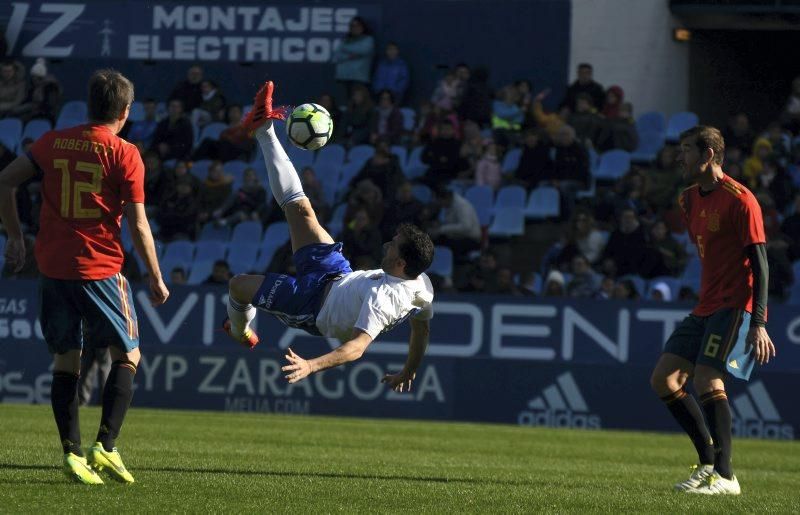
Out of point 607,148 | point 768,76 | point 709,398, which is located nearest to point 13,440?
point 709,398

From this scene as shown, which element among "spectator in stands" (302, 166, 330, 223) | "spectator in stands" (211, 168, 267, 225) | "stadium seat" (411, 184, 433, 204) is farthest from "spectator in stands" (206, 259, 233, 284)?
"stadium seat" (411, 184, 433, 204)

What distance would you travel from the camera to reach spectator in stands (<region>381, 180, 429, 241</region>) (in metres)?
19.5

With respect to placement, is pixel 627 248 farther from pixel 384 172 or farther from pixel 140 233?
pixel 140 233

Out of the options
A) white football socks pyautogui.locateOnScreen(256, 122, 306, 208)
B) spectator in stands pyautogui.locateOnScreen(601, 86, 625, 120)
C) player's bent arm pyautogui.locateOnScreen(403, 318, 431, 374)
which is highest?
spectator in stands pyautogui.locateOnScreen(601, 86, 625, 120)

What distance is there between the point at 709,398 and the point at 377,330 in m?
2.32

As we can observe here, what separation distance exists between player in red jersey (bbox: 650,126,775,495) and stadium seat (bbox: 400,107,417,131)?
13502 millimetres

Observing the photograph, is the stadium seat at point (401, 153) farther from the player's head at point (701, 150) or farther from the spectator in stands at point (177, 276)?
the player's head at point (701, 150)

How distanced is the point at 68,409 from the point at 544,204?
1337 centimetres

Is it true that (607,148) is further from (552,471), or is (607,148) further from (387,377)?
(387,377)

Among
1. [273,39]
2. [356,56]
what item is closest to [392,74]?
[356,56]

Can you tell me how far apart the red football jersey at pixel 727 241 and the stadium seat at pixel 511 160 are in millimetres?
12030

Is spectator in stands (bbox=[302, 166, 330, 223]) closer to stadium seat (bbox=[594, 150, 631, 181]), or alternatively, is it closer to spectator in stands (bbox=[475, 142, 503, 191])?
spectator in stands (bbox=[475, 142, 503, 191])

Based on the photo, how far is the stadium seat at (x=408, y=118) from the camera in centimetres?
2250

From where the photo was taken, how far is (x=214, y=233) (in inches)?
836
